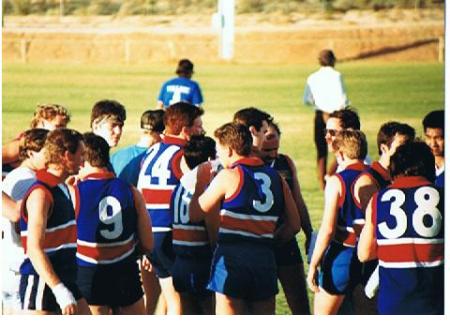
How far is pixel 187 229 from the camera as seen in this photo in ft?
22.8

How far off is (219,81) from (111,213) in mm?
25844

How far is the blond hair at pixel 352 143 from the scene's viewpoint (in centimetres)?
691

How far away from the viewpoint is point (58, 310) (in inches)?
249

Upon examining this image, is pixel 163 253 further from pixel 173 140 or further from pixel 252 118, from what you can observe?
pixel 252 118

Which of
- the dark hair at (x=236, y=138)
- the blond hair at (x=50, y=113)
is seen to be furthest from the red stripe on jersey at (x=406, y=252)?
the blond hair at (x=50, y=113)

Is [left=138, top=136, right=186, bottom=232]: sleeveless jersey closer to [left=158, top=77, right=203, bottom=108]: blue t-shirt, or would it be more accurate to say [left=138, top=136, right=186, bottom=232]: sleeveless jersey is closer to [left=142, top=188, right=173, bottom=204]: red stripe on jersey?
[left=142, top=188, right=173, bottom=204]: red stripe on jersey

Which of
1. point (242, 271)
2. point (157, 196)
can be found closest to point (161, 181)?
point (157, 196)

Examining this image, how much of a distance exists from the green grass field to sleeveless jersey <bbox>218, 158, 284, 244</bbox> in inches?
385

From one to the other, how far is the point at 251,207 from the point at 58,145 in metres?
1.00

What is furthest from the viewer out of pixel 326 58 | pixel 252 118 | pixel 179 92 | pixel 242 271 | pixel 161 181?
pixel 179 92

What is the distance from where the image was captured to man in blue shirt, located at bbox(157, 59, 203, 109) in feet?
47.7

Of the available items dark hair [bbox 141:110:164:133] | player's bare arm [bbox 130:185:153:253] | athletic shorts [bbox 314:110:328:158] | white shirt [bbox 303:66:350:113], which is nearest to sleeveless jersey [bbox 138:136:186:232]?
dark hair [bbox 141:110:164:133]

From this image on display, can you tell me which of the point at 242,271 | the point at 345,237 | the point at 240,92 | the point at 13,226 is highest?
the point at 240,92

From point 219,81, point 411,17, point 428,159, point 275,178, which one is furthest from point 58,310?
point 411,17
